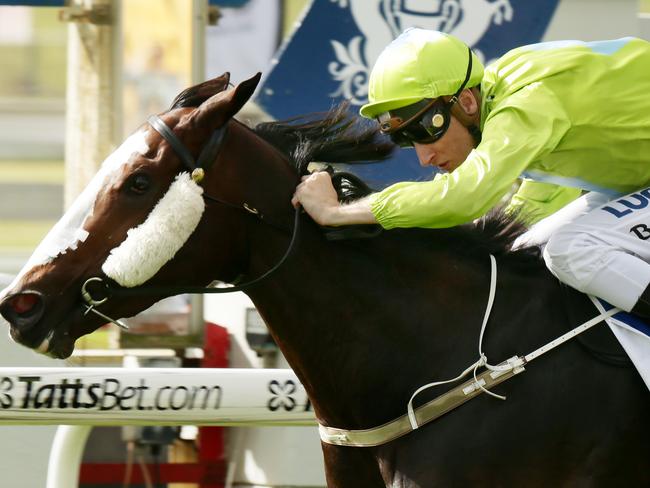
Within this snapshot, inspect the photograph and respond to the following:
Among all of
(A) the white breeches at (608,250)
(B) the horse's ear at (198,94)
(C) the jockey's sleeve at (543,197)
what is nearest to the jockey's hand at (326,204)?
(B) the horse's ear at (198,94)

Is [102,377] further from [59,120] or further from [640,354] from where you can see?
[59,120]

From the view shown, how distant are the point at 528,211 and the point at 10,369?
6.05 feet

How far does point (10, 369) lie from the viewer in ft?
13.8

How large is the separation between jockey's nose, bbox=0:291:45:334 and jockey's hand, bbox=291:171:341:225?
0.72 m

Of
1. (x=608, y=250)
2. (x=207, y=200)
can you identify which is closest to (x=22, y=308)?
(x=207, y=200)

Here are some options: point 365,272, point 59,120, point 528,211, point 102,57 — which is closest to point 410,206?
point 365,272

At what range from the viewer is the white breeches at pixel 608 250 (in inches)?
124

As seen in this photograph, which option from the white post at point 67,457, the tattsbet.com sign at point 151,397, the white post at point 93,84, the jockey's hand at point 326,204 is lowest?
the white post at point 67,457

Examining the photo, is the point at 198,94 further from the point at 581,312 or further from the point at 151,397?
the point at 151,397

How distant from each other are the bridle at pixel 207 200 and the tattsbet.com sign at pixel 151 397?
1072 mm

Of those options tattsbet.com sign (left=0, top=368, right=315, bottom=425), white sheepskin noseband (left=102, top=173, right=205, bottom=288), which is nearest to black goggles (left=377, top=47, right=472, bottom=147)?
white sheepskin noseband (left=102, top=173, right=205, bottom=288)

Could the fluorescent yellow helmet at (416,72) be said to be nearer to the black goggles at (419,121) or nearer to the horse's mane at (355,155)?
the black goggles at (419,121)

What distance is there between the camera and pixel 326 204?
321 cm

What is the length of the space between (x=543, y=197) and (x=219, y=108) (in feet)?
4.29
